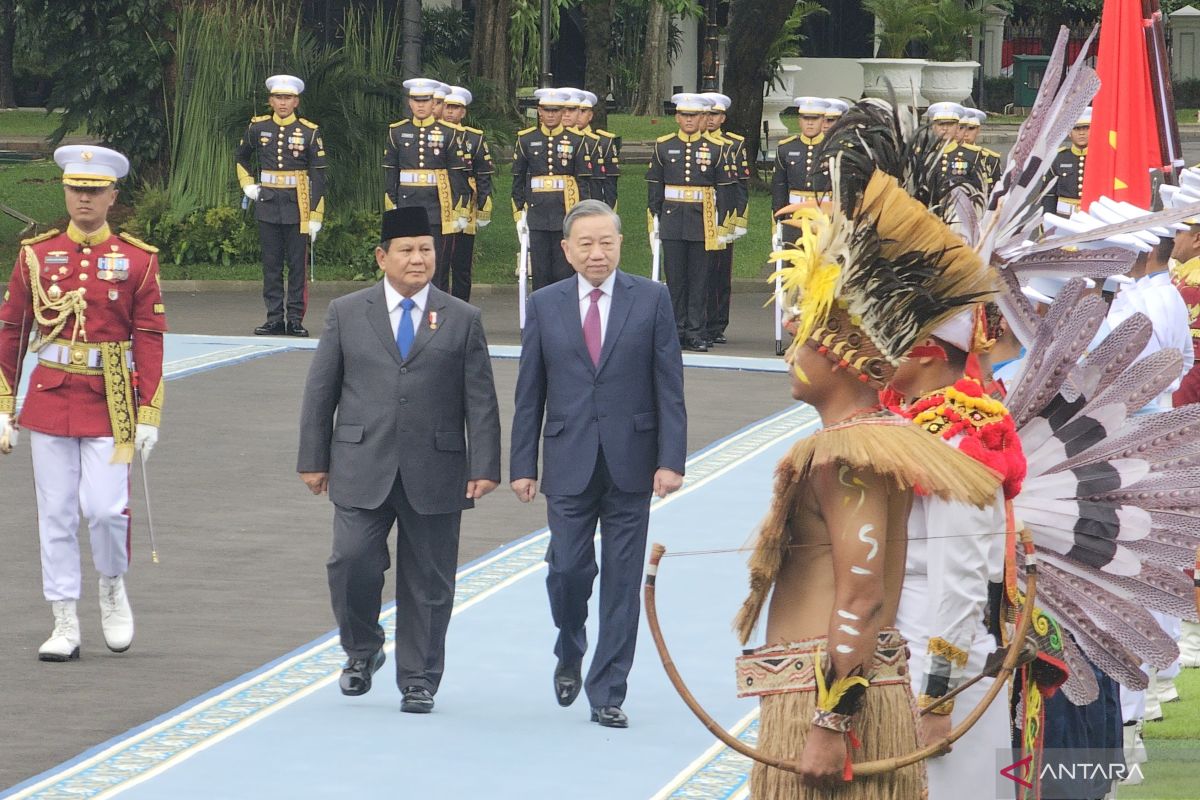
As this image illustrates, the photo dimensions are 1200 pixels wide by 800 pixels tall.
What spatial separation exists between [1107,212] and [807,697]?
2434 millimetres

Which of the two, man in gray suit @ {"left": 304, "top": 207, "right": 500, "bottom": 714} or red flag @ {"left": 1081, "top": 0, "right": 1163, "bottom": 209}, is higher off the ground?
red flag @ {"left": 1081, "top": 0, "right": 1163, "bottom": 209}

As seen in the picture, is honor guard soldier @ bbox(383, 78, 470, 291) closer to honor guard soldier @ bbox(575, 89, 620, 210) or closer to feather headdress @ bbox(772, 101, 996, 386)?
honor guard soldier @ bbox(575, 89, 620, 210)

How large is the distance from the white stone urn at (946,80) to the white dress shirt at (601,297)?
32.7 metres

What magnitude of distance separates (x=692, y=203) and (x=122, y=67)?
9.02 m

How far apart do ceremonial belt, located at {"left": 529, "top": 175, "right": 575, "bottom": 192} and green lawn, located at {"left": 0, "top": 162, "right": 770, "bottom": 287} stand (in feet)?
14.2

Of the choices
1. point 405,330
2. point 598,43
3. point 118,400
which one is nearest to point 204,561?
point 118,400

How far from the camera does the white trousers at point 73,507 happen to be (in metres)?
8.12

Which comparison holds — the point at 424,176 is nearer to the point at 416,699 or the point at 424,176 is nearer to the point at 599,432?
the point at 599,432

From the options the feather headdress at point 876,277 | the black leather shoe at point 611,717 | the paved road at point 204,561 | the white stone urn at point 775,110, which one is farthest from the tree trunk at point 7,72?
the feather headdress at point 876,277

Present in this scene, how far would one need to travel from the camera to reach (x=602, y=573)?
24.6ft

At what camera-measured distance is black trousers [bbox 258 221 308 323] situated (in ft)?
61.4

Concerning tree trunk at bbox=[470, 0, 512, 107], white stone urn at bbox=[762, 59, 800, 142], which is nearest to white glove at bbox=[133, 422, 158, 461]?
white stone urn at bbox=[762, 59, 800, 142]

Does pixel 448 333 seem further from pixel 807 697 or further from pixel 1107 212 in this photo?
pixel 807 697

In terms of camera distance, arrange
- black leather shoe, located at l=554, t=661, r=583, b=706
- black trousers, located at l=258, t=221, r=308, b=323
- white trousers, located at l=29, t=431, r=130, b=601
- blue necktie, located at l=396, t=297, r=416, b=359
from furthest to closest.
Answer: black trousers, located at l=258, t=221, r=308, b=323
white trousers, located at l=29, t=431, r=130, b=601
blue necktie, located at l=396, t=297, r=416, b=359
black leather shoe, located at l=554, t=661, r=583, b=706
